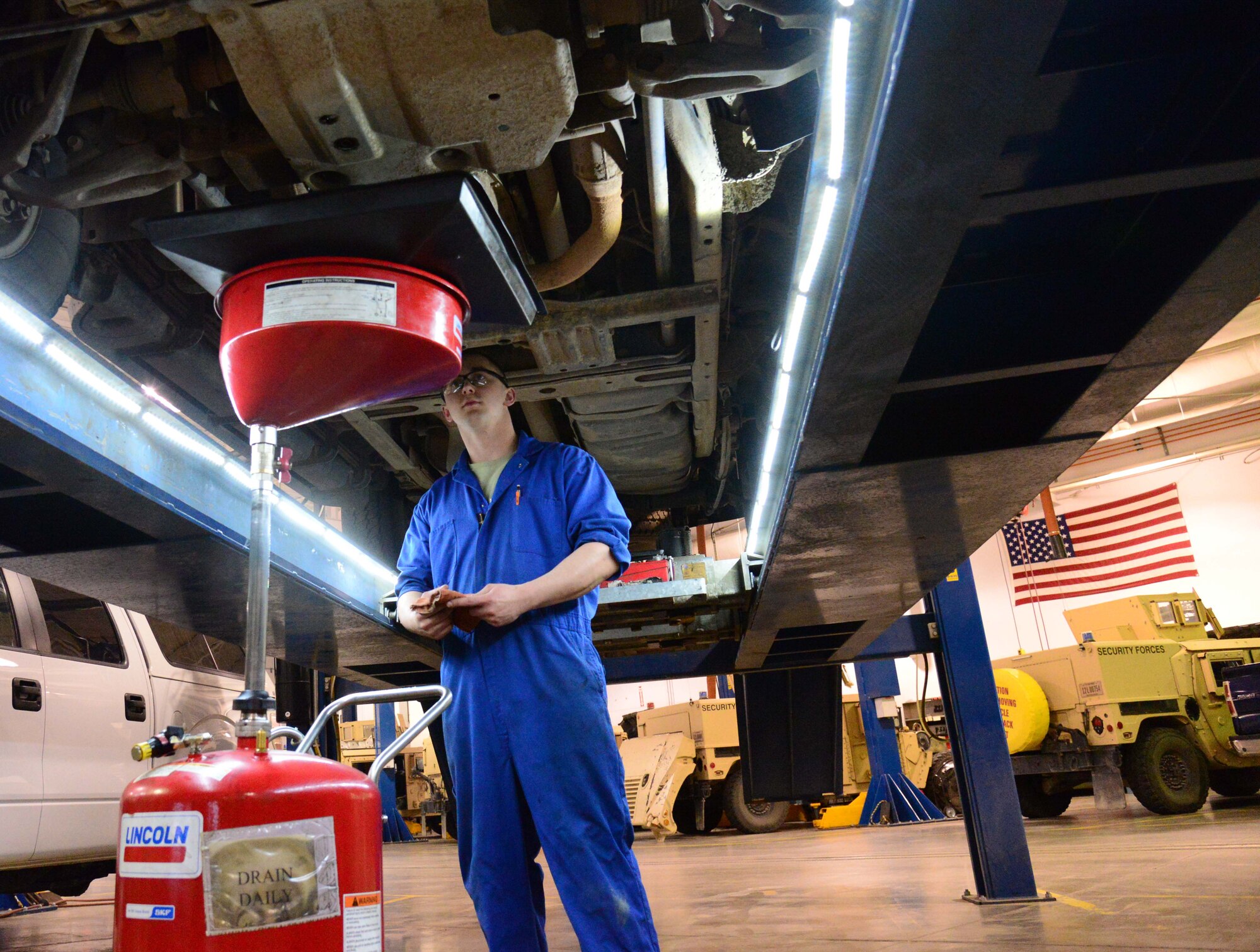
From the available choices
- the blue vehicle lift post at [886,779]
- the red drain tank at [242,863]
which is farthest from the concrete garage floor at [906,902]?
the blue vehicle lift post at [886,779]

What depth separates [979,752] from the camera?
311cm

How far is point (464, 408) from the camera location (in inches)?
74.2

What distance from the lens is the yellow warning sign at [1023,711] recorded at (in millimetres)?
7648

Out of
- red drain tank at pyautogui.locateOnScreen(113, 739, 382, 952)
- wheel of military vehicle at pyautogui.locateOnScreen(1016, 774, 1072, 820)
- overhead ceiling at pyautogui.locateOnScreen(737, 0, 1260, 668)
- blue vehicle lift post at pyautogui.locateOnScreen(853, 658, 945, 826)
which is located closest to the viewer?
overhead ceiling at pyautogui.locateOnScreen(737, 0, 1260, 668)

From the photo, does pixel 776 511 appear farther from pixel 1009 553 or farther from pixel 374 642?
pixel 1009 553

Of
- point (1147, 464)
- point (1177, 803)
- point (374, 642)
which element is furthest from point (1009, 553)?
point (374, 642)

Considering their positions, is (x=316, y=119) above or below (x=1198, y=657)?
above

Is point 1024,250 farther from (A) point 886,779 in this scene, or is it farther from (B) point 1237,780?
(B) point 1237,780

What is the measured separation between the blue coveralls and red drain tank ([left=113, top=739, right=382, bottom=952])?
0.38 meters

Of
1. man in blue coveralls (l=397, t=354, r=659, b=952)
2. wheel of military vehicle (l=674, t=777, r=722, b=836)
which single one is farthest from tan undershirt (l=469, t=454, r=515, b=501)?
wheel of military vehicle (l=674, t=777, r=722, b=836)

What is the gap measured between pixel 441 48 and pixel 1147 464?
15496mm

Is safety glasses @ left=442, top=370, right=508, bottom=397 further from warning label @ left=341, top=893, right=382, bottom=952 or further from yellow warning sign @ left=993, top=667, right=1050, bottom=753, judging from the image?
yellow warning sign @ left=993, top=667, right=1050, bottom=753

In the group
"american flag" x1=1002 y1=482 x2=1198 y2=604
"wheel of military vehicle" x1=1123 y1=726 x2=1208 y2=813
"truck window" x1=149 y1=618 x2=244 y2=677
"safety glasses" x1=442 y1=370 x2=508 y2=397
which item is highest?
"american flag" x1=1002 y1=482 x2=1198 y2=604

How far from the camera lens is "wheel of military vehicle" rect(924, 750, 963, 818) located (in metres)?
8.91
